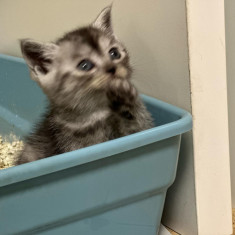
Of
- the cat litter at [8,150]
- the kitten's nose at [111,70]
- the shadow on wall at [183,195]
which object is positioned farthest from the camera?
the cat litter at [8,150]

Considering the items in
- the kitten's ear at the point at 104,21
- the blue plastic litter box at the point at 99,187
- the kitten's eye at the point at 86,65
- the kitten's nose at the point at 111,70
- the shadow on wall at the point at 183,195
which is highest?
the kitten's ear at the point at 104,21

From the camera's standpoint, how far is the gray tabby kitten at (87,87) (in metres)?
0.95

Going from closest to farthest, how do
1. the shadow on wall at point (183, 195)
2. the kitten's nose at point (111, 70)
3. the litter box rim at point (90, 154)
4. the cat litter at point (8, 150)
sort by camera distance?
1. the litter box rim at point (90, 154)
2. the kitten's nose at point (111, 70)
3. the shadow on wall at point (183, 195)
4. the cat litter at point (8, 150)

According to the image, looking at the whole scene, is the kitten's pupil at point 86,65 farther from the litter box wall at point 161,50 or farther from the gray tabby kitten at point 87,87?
the litter box wall at point 161,50

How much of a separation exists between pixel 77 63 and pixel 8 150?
0.82 metres

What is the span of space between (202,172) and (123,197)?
9.6 inches

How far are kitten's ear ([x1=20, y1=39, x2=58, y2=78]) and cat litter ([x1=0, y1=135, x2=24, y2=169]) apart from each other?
62 cm

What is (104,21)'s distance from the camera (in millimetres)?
1087

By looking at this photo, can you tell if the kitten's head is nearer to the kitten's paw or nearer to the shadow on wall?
the kitten's paw

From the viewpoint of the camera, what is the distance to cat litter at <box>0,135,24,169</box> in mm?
1563

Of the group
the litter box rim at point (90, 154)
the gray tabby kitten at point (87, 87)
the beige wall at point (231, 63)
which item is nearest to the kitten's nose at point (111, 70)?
the gray tabby kitten at point (87, 87)

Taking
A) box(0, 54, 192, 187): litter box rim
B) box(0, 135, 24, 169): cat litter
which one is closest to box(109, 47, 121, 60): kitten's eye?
box(0, 54, 192, 187): litter box rim

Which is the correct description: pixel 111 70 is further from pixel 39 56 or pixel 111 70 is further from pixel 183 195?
pixel 183 195

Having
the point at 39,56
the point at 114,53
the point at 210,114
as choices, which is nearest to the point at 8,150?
the point at 39,56
